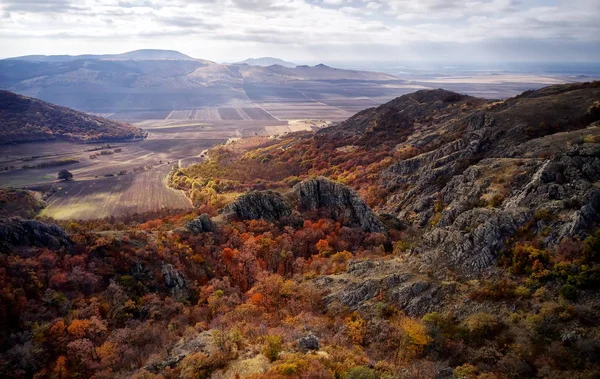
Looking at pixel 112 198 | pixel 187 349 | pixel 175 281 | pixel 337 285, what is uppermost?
pixel 337 285

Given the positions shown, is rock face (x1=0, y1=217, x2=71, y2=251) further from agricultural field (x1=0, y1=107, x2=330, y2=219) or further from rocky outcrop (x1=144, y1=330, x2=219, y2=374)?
agricultural field (x1=0, y1=107, x2=330, y2=219)

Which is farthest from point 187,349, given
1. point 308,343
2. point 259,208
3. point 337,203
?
point 337,203

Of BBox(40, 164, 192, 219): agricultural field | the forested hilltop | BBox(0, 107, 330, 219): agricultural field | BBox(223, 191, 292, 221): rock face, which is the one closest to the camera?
the forested hilltop

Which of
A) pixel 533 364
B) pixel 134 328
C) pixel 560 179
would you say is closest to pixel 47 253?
pixel 134 328

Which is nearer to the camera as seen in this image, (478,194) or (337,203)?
(478,194)

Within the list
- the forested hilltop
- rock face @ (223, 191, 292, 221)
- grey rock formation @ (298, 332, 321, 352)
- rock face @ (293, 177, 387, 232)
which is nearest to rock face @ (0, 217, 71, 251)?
the forested hilltop

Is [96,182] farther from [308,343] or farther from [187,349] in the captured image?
[308,343]

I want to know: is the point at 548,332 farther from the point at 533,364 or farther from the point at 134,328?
the point at 134,328
